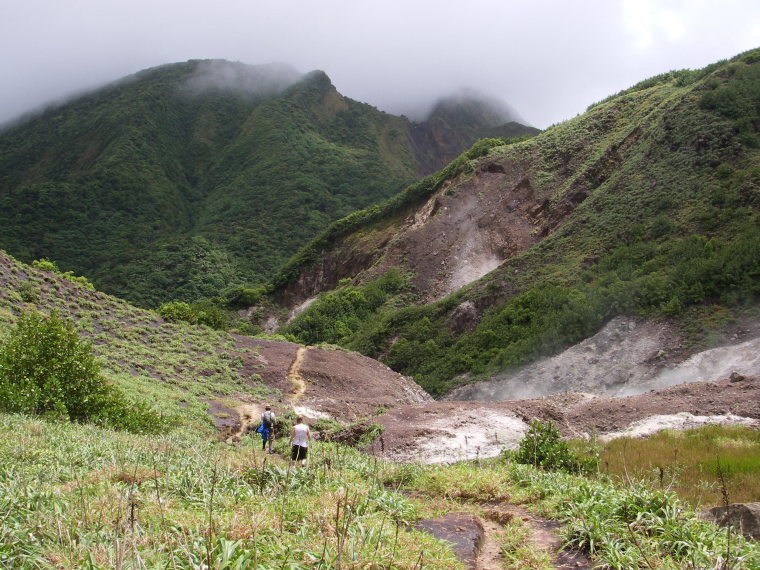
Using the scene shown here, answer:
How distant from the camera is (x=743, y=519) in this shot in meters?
4.58

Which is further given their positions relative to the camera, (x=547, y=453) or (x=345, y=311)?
(x=345, y=311)

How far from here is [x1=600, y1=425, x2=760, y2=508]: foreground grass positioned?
7215mm

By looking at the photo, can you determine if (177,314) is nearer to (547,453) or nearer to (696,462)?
(547,453)

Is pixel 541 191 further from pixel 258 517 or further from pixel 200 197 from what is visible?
pixel 200 197

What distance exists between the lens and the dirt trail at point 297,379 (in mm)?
21358

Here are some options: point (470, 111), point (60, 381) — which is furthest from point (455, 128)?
point (60, 381)

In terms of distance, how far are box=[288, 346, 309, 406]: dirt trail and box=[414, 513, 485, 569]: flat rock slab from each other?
15702 mm

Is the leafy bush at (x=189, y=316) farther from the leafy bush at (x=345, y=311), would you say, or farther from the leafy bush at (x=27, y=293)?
the leafy bush at (x=345, y=311)

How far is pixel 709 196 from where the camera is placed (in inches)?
1164

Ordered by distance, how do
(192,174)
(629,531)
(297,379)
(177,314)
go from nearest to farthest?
(629,531) < (297,379) < (177,314) < (192,174)

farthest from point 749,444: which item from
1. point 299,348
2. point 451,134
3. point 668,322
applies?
point 451,134

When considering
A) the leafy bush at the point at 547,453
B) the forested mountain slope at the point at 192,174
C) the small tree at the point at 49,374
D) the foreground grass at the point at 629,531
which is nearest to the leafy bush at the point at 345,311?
the forested mountain slope at the point at 192,174

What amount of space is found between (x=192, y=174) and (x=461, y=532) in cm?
9281

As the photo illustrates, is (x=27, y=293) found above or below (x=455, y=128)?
below
